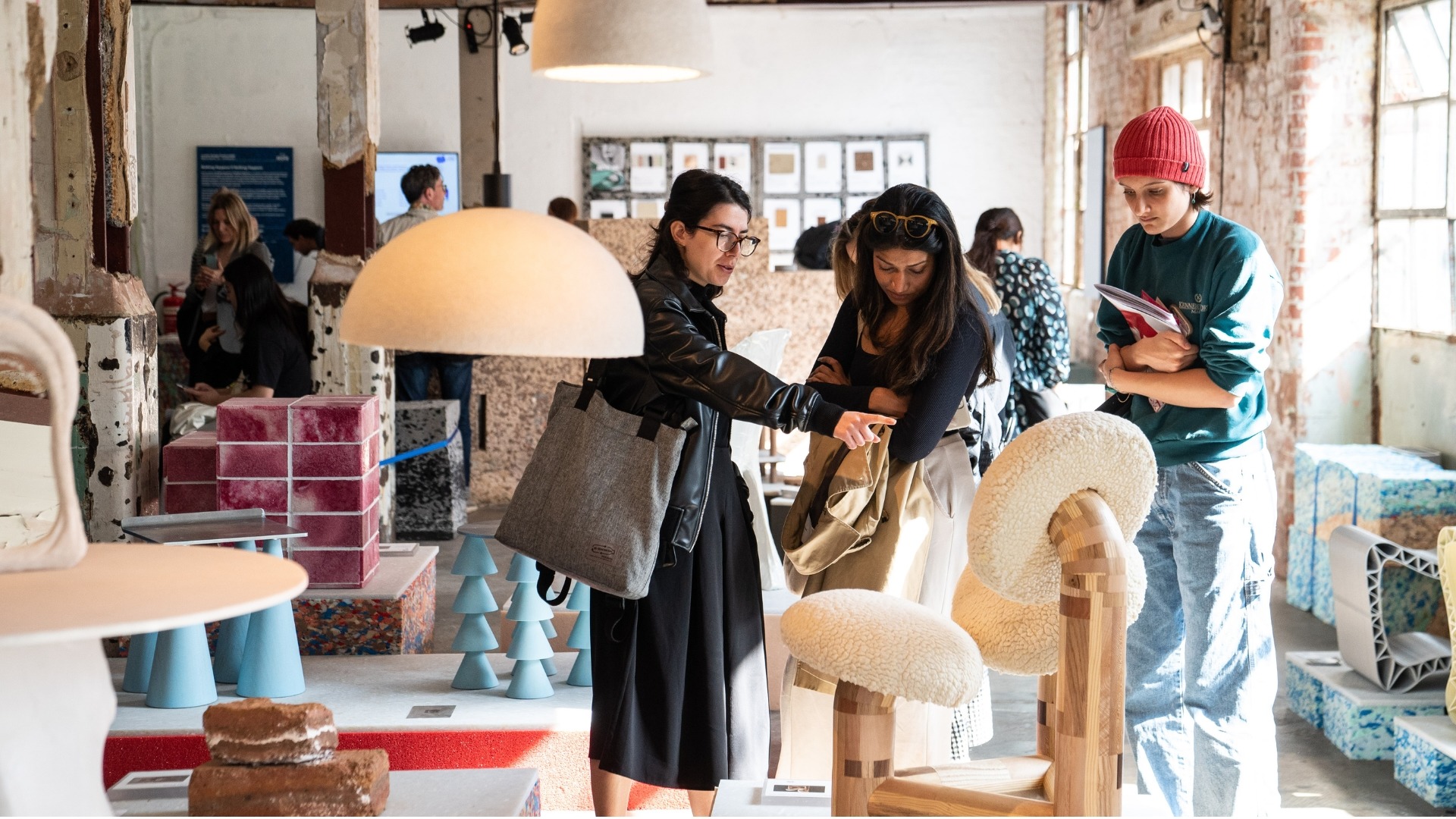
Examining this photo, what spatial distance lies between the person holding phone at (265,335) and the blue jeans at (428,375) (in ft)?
3.79

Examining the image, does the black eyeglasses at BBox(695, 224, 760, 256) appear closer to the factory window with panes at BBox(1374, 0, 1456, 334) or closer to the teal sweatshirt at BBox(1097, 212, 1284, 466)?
the teal sweatshirt at BBox(1097, 212, 1284, 466)

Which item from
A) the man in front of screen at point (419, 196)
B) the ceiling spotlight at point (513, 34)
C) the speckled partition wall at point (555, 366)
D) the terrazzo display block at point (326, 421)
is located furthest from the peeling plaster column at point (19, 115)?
the ceiling spotlight at point (513, 34)

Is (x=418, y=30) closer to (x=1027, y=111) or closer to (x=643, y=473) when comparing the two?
(x=1027, y=111)

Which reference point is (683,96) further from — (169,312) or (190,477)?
(190,477)

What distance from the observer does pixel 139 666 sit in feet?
9.96

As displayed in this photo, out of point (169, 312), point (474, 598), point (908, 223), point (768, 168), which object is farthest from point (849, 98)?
point (908, 223)

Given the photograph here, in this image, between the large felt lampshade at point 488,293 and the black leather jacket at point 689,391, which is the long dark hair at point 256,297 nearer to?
the black leather jacket at point 689,391

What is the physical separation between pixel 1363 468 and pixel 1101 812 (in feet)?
12.3

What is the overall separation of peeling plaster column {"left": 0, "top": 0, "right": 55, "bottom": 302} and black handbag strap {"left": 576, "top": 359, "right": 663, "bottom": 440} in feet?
3.07

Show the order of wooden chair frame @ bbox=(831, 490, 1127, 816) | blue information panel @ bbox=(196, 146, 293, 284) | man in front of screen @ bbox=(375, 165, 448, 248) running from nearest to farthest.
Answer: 1. wooden chair frame @ bbox=(831, 490, 1127, 816)
2. man in front of screen @ bbox=(375, 165, 448, 248)
3. blue information panel @ bbox=(196, 146, 293, 284)

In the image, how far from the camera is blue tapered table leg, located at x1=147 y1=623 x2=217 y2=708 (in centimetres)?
290

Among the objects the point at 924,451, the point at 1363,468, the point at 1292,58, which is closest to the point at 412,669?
the point at 924,451

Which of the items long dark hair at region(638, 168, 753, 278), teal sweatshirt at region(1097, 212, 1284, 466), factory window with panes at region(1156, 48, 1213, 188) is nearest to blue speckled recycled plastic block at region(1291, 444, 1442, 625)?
factory window with panes at region(1156, 48, 1213, 188)

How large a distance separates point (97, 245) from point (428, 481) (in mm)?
3115
